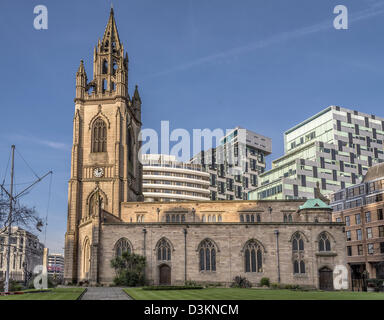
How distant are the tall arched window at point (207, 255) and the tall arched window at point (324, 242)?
12599mm

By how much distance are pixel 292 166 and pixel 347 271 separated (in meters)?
76.8

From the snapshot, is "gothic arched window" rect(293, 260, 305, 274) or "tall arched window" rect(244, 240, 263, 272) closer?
"gothic arched window" rect(293, 260, 305, 274)

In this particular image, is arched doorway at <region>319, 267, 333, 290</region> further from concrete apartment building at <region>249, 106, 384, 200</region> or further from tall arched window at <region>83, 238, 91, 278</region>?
concrete apartment building at <region>249, 106, 384, 200</region>

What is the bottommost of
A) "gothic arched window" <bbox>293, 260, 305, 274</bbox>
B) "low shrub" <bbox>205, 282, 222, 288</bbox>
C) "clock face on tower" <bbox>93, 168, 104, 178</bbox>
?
"low shrub" <bbox>205, 282, 222, 288</bbox>

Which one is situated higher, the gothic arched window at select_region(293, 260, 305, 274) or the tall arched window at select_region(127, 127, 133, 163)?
the tall arched window at select_region(127, 127, 133, 163)

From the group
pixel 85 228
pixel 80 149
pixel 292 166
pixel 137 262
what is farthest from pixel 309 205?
pixel 292 166

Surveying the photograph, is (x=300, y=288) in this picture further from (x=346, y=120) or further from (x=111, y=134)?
(x=346, y=120)

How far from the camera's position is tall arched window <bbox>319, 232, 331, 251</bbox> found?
176ft

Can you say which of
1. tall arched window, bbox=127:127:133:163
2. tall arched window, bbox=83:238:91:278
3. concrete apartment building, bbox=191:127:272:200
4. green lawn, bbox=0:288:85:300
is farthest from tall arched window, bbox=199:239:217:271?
concrete apartment building, bbox=191:127:272:200

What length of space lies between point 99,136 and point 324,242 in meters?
37.3

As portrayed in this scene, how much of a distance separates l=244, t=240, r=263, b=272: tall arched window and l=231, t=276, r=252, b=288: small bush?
5.17 feet

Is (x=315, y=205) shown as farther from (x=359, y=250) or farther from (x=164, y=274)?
(x=359, y=250)

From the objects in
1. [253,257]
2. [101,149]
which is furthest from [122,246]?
[101,149]

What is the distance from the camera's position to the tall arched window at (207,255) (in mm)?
54062
